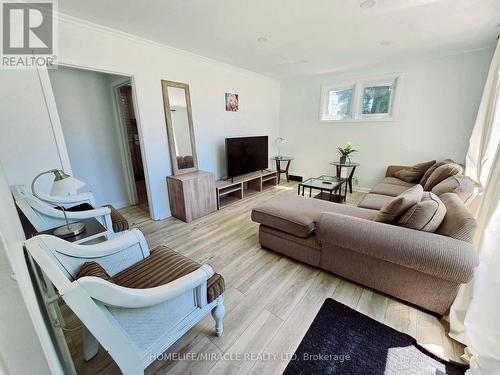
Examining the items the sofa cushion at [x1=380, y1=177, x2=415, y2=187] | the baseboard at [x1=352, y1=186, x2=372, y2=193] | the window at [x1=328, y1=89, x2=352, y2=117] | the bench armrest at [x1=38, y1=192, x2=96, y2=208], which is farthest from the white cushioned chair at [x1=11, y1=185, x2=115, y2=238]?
the window at [x1=328, y1=89, x2=352, y2=117]

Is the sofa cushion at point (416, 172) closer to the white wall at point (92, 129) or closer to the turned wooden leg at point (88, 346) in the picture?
the turned wooden leg at point (88, 346)

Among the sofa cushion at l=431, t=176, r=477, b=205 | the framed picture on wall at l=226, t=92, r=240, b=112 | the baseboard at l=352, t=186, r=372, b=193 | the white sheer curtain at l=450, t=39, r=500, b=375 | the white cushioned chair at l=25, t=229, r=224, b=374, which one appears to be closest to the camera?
the white cushioned chair at l=25, t=229, r=224, b=374

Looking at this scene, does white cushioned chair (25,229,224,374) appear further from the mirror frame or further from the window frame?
the window frame

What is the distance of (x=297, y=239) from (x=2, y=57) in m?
3.13

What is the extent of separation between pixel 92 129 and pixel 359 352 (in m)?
4.23

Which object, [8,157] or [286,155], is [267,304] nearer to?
[8,157]

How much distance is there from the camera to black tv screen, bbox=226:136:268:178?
367 cm

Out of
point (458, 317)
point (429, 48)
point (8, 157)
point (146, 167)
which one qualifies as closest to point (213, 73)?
point (146, 167)

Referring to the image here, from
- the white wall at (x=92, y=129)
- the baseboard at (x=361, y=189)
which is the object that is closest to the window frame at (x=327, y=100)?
the baseboard at (x=361, y=189)

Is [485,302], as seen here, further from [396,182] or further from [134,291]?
[396,182]

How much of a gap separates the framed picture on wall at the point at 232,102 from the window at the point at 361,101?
6.49 ft

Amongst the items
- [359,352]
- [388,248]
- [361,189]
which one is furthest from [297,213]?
[361,189]

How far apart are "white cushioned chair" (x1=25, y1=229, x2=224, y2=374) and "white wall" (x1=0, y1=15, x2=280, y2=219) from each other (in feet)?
5.28

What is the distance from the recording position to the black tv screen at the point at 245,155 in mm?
3674
